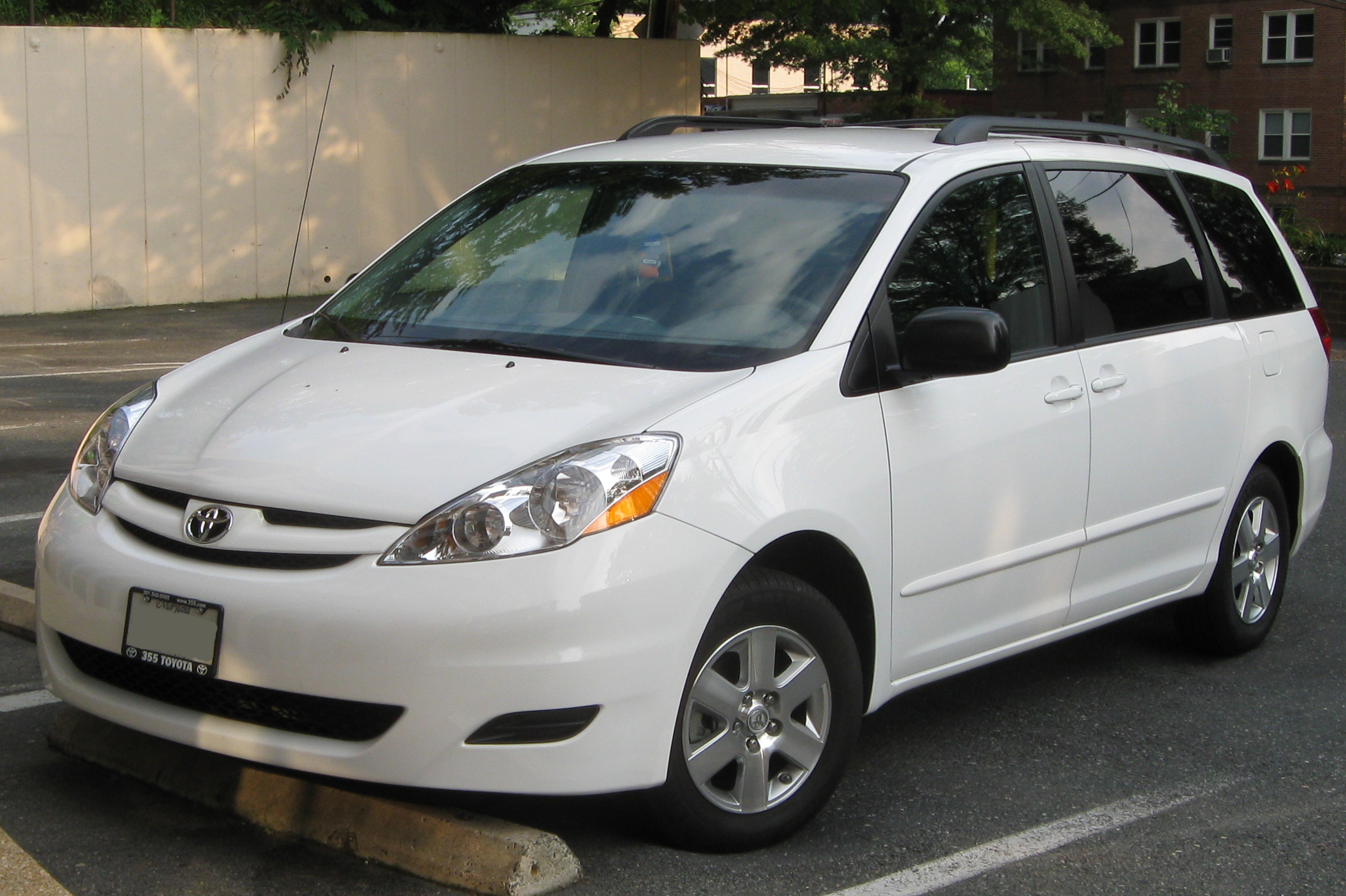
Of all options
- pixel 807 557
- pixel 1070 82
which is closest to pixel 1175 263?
pixel 807 557

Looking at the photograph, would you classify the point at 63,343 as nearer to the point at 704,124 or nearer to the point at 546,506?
the point at 704,124

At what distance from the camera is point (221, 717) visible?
354cm

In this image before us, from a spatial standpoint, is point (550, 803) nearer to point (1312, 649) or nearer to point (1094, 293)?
point (1094, 293)

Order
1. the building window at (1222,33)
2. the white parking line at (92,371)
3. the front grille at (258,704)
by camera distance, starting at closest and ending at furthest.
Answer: the front grille at (258,704) → the white parking line at (92,371) → the building window at (1222,33)

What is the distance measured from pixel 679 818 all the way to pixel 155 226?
1831cm

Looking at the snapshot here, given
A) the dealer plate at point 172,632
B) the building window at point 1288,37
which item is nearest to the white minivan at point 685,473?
the dealer plate at point 172,632

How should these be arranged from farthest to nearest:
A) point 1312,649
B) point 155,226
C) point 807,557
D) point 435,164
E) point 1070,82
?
point 1070,82, point 435,164, point 155,226, point 1312,649, point 807,557

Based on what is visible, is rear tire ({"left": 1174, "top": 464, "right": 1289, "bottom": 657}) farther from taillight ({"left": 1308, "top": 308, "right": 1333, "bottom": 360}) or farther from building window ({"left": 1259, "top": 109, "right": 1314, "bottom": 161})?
building window ({"left": 1259, "top": 109, "right": 1314, "bottom": 161})

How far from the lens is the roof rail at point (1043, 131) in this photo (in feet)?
16.0

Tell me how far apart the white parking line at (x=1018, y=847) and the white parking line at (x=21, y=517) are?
4.92 m

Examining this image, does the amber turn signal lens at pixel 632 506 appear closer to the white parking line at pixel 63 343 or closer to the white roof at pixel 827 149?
the white roof at pixel 827 149

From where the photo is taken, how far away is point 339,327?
462 cm

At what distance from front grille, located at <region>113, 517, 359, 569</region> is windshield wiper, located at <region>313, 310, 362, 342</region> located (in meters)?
1.01

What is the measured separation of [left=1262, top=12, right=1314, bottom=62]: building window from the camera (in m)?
48.5
